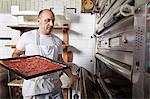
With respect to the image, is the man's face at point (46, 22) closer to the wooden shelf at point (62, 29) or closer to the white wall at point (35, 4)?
the wooden shelf at point (62, 29)

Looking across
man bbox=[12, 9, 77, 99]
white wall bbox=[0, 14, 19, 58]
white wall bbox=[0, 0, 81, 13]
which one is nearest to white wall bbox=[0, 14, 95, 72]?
white wall bbox=[0, 14, 19, 58]

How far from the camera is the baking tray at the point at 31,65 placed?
842mm

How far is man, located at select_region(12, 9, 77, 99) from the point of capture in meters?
1.55

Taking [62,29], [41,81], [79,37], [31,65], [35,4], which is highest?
[35,4]

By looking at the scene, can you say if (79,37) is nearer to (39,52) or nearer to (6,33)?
(6,33)

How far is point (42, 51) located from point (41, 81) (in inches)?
9.6

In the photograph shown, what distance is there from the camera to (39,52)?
1.62 metres

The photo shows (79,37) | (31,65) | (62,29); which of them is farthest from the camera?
(79,37)

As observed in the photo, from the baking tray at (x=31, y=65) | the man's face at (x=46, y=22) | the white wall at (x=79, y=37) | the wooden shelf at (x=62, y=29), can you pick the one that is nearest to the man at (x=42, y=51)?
the man's face at (x=46, y=22)

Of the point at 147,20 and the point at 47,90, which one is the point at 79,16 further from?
the point at 147,20

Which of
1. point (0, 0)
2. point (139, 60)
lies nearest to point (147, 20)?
point (139, 60)

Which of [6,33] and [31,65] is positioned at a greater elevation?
[6,33]

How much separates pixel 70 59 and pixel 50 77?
145cm

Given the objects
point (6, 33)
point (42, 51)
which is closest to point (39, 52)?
point (42, 51)
